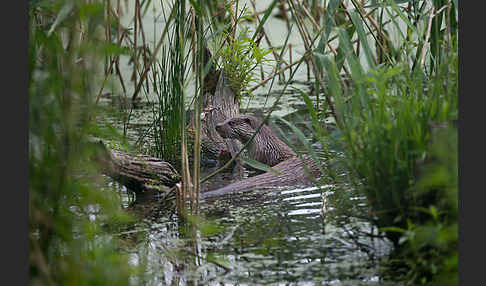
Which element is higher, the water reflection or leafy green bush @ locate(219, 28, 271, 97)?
leafy green bush @ locate(219, 28, 271, 97)

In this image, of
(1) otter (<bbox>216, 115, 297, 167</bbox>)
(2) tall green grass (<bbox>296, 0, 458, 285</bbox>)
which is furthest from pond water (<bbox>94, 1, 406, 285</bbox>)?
(1) otter (<bbox>216, 115, 297, 167</bbox>)

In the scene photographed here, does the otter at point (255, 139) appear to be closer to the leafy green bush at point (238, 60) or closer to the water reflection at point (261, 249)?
the leafy green bush at point (238, 60)

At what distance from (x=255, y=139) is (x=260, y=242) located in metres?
1.82

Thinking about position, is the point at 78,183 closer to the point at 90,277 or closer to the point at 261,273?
the point at 90,277

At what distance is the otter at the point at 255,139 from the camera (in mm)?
4316

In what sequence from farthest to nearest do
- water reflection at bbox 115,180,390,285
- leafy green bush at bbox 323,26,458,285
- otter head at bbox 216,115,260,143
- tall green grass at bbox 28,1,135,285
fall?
otter head at bbox 216,115,260,143 → water reflection at bbox 115,180,390,285 → leafy green bush at bbox 323,26,458,285 → tall green grass at bbox 28,1,135,285

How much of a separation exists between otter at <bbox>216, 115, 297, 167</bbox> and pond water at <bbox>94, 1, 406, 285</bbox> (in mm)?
876

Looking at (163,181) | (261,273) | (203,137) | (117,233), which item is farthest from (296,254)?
(203,137)

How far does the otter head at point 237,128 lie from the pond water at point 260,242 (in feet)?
2.99

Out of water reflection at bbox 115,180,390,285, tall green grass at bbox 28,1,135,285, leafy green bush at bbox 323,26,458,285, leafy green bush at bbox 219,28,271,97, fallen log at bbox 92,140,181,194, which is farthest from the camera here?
leafy green bush at bbox 219,28,271,97

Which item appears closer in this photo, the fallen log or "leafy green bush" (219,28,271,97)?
the fallen log

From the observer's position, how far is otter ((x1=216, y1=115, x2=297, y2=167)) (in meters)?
4.32

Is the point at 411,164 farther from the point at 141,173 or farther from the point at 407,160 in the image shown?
the point at 141,173

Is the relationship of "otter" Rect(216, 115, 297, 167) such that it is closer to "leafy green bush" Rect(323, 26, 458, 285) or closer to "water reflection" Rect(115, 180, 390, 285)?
"water reflection" Rect(115, 180, 390, 285)
